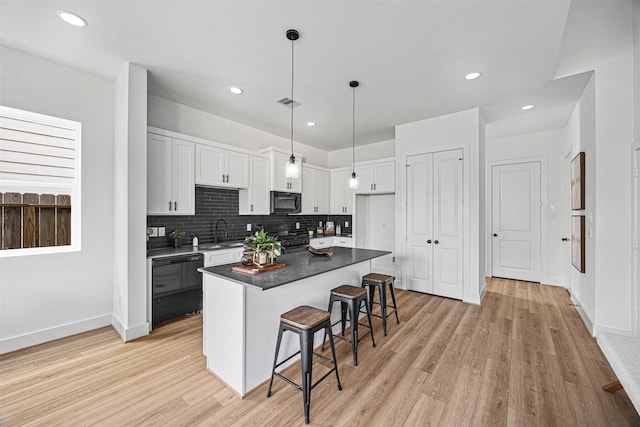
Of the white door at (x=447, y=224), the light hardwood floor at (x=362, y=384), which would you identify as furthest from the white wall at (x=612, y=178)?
the white door at (x=447, y=224)

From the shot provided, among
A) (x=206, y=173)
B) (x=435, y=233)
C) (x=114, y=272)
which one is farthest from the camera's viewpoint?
(x=435, y=233)

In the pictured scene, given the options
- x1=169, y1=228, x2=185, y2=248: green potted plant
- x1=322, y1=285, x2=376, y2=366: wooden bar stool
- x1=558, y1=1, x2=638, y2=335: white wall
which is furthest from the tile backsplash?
x1=558, y1=1, x2=638, y2=335: white wall

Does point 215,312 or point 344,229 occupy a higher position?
point 344,229

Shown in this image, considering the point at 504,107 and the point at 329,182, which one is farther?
the point at 329,182

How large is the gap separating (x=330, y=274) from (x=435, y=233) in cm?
237

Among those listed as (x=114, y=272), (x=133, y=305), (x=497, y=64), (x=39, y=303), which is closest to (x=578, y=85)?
(x=497, y=64)

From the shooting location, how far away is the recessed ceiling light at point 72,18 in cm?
212

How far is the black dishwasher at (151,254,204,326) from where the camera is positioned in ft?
10.3

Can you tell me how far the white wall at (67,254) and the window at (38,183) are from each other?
0.11 meters

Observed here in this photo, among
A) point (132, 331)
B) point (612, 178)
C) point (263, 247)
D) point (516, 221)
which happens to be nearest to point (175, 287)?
point (132, 331)

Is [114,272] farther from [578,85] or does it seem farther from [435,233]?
[578,85]

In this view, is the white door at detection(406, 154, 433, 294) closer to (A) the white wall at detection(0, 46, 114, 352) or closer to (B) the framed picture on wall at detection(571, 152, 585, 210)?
(B) the framed picture on wall at detection(571, 152, 585, 210)

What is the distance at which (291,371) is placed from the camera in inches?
91.1

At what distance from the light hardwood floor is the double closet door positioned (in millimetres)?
1172
